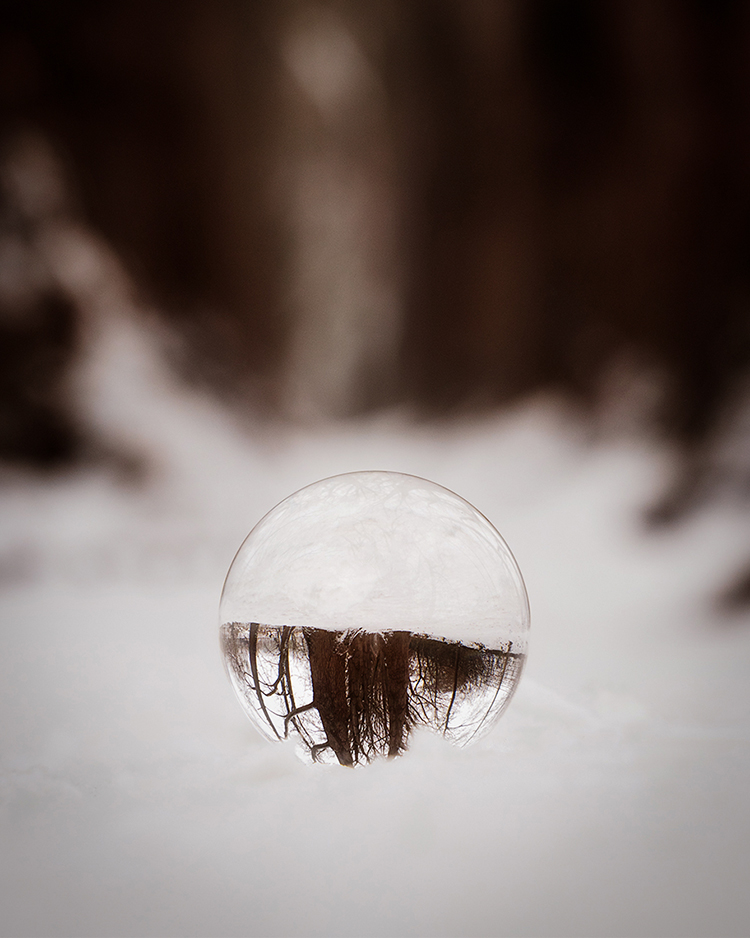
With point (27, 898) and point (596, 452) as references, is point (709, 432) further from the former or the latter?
point (27, 898)

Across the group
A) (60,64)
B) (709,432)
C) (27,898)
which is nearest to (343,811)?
(27,898)

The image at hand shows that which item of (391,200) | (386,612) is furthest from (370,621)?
(391,200)

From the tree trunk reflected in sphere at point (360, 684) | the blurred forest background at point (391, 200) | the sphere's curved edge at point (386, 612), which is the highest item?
the blurred forest background at point (391, 200)

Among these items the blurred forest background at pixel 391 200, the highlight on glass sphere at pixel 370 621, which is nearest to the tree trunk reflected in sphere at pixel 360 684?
the highlight on glass sphere at pixel 370 621

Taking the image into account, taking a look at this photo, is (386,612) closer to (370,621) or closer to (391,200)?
(370,621)

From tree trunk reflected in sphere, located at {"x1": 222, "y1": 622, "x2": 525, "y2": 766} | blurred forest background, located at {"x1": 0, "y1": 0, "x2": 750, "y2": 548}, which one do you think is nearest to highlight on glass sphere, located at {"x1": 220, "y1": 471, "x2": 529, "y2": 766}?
tree trunk reflected in sphere, located at {"x1": 222, "y1": 622, "x2": 525, "y2": 766}

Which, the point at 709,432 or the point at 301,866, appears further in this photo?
the point at 709,432

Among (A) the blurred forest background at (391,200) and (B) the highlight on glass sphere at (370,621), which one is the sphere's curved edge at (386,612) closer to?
(B) the highlight on glass sphere at (370,621)

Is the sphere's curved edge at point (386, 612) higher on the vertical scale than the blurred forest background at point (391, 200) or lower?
lower
